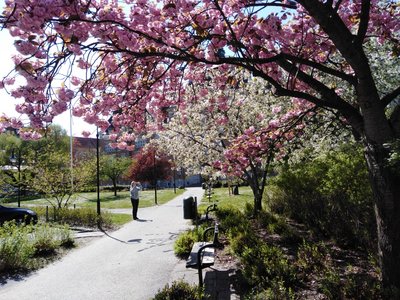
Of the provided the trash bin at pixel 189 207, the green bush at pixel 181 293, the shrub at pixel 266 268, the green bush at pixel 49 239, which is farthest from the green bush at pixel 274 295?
the trash bin at pixel 189 207

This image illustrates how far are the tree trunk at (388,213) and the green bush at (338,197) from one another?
1868 millimetres

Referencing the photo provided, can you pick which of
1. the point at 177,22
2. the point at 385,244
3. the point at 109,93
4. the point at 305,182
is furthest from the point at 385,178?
the point at 305,182

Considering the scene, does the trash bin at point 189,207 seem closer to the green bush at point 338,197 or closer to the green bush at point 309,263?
the green bush at point 338,197

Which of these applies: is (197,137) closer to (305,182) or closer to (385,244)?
(305,182)

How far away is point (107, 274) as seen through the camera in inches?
297

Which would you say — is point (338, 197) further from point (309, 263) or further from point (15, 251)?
point (15, 251)


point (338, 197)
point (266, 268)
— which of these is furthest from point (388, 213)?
point (338, 197)

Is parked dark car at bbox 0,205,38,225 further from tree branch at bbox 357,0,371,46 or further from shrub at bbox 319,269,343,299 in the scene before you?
tree branch at bbox 357,0,371,46

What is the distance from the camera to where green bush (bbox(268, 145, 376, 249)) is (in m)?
6.49

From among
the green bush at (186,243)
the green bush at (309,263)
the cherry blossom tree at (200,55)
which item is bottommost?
the green bush at (186,243)

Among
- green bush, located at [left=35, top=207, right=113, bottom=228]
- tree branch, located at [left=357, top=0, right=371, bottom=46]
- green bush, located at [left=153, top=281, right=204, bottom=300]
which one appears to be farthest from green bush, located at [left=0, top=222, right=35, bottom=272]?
tree branch, located at [left=357, top=0, right=371, bottom=46]

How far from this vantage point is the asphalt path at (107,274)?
6371mm

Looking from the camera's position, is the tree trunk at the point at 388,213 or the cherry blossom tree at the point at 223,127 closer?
the tree trunk at the point at 388,213

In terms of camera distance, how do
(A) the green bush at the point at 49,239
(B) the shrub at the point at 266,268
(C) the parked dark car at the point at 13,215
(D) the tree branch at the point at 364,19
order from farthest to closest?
1. (C) the parked dark car at the point at 13,215
2. (A) the green bush at the point at 49,239
3. (B) the shrub at the point at 266,268
4. (D) the tree branch at the point at 364,19
